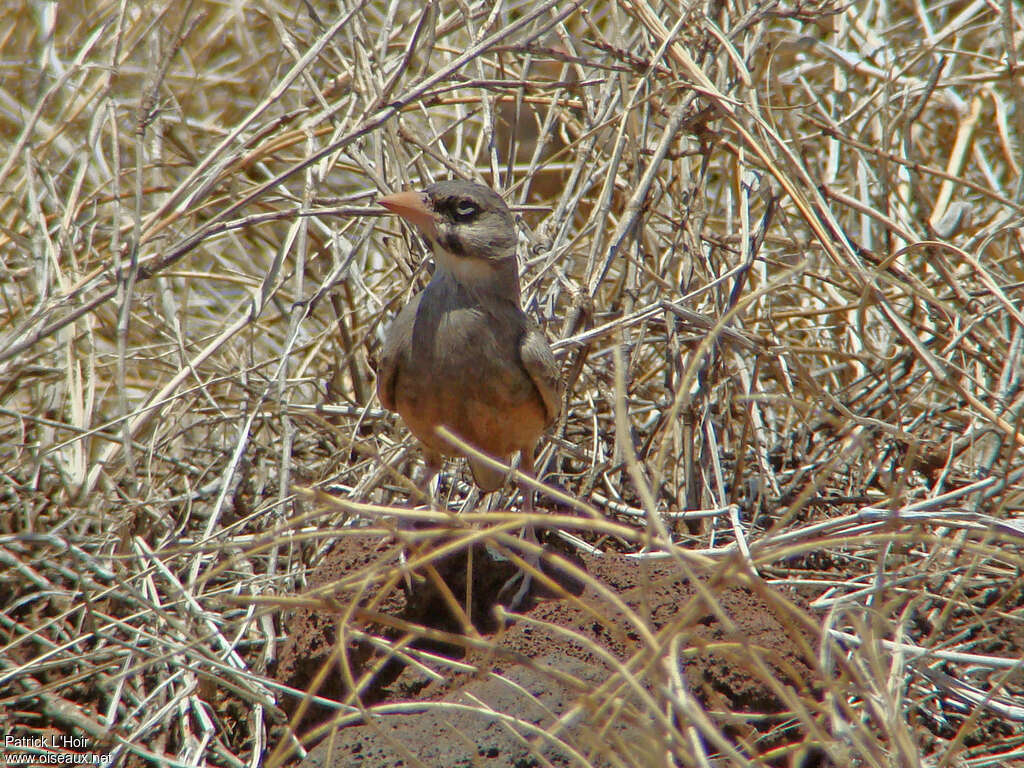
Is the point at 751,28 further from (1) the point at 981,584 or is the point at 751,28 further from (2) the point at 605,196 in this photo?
(1) the point at 981,584

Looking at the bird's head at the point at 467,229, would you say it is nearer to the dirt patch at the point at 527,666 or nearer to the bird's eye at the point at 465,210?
the bird's eye at the point at 465,210

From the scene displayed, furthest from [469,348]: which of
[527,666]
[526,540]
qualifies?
[527,666]

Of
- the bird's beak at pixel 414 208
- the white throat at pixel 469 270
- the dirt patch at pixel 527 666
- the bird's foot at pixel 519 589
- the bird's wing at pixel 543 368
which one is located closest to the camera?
the dirt patch at pixel 527 666

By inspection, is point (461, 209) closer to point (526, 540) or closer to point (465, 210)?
point (465, 210)

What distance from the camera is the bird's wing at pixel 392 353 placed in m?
4.00

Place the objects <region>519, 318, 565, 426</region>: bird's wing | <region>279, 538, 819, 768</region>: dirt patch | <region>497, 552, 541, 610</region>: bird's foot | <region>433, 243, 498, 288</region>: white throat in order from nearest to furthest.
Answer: <region>279, 538, 819, 768</region>: dirt patch, <region>497, 552, 541, 610</region>: bird's foot, <region>519, 318, 565, 426</region>: bird's wing, <region>433, 243, 498, 288</region>: white throat

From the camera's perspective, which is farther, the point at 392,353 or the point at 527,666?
the point at 392,353

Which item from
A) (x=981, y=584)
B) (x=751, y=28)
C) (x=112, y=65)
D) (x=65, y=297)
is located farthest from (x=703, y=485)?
(x=112, y=65)

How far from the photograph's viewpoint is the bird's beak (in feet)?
12.6

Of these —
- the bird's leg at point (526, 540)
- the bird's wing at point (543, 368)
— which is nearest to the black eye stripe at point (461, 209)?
the bird's wing at point (543, 368)

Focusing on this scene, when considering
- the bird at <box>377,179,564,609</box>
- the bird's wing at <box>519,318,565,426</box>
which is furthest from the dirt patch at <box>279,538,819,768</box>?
the bird's wing at <box>519,318,565,426</box>

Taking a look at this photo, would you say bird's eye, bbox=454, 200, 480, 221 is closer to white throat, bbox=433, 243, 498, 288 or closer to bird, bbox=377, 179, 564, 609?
bird, bbox=377, 179, 564, 609

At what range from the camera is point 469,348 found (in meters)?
3.95

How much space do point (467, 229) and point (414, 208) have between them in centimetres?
24
